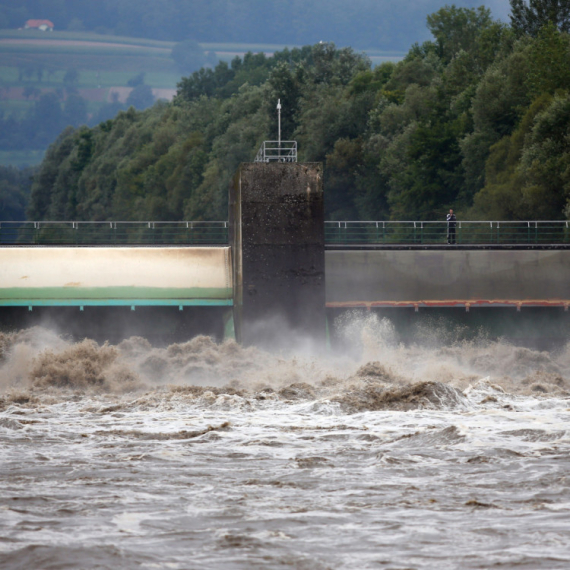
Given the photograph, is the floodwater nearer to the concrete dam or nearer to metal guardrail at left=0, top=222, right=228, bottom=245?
the concrete dam

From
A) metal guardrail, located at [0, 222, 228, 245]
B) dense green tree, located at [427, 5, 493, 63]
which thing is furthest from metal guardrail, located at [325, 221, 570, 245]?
dense green tree, located at [427, 5, 493, 63]

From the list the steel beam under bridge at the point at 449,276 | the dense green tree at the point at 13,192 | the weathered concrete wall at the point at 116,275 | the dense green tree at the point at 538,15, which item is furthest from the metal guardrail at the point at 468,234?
the dense green tree at the point at 13,192

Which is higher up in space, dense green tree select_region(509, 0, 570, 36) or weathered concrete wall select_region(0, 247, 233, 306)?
dense green tree select_region(509, 0, 570, 36)

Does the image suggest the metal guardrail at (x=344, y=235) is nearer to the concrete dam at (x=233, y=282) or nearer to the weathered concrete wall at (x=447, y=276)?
the concrete dam at (x=233, y=282)

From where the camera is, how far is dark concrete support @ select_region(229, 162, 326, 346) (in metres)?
21.9

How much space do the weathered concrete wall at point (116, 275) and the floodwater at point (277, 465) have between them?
4.23 metres

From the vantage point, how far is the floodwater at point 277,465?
25.9 feet

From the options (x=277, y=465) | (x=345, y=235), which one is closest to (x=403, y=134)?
(x=345, y=235)

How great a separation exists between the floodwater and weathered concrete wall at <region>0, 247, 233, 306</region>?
4225 mm

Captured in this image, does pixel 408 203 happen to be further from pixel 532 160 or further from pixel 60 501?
pixel 60 501

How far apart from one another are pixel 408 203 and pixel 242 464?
4842 centimetres

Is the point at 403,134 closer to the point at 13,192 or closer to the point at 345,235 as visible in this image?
the point at 345,235

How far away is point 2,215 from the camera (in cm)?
17050

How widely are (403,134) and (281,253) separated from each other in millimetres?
40183
